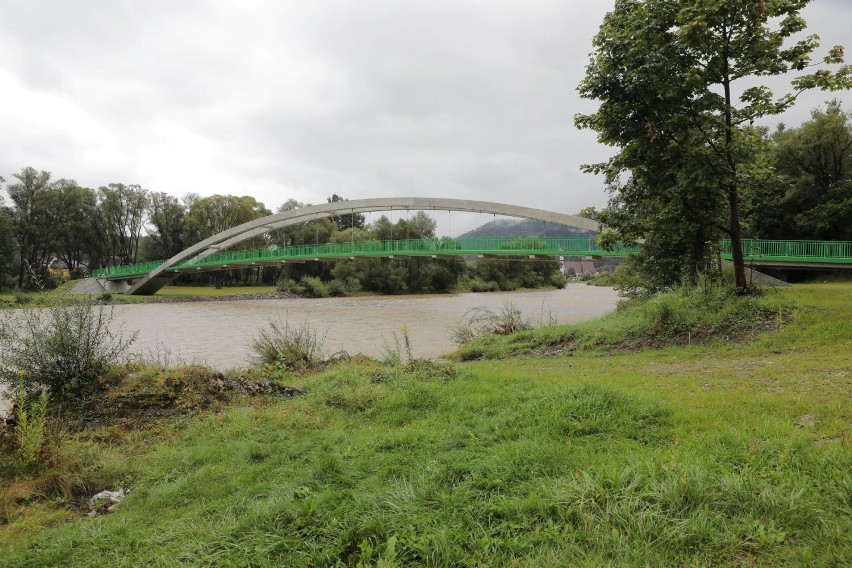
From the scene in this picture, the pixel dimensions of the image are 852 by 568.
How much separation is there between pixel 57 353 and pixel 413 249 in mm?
28867

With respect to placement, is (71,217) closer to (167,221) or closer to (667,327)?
(167,221)

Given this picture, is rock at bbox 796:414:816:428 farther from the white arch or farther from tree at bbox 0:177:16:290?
tree at bbox 0:177:16:290

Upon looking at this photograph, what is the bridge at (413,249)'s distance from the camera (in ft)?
72.9

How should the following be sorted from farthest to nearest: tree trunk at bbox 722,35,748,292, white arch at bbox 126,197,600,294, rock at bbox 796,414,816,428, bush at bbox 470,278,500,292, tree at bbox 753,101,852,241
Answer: bush at bbox 470,278,500,292
white arch at bbox 126,197,600,294
tree at bbox 753,101,852,241
tree trunk at bbox 722,35,748,292
rock at bbox 796,414,816,428

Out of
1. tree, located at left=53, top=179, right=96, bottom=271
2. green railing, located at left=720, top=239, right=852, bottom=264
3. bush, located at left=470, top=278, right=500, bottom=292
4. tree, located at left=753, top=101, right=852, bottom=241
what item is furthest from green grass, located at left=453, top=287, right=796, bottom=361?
tree, located at left=53, top=179, right=96, bottom=271

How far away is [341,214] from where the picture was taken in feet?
126

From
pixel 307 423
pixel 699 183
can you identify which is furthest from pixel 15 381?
pixel 699 183

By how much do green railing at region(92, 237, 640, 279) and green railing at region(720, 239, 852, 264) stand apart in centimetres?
633

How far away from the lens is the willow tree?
29.0 feet

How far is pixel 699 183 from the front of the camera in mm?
8844

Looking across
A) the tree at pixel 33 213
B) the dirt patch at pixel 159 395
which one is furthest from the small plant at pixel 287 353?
the tree at pixel 33 213

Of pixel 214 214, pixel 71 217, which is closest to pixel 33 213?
pixel 71 217

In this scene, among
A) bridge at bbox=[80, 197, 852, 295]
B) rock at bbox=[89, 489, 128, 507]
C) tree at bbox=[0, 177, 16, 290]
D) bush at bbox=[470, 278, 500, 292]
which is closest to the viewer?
rock at bbox=[89, 489, 128, 507]

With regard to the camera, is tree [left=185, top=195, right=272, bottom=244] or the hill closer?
the hill
